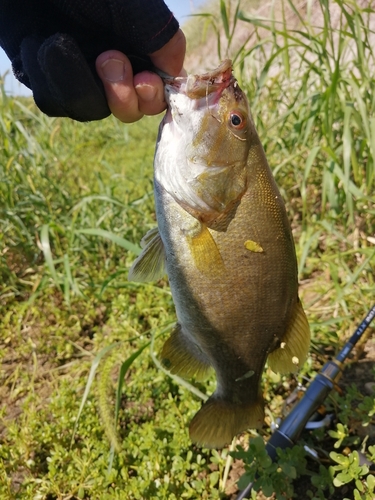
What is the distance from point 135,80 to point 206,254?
0.60 meters

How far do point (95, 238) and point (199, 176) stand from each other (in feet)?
6.93

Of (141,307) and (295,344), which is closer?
(295,344)

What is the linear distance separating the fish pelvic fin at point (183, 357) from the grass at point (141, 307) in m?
0.34

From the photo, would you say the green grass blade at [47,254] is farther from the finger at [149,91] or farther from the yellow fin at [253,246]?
the yellow fin at [253,246]

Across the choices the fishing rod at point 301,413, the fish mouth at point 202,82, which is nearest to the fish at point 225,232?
the fish mouth at point 202,82

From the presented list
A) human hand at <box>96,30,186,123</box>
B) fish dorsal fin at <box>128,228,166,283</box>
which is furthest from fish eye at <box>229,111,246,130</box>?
fish dorsal fin at <box>128,228,166,283</box>

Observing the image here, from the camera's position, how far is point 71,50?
1.25 metres

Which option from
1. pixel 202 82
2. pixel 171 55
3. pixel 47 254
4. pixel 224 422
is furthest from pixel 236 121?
pixel 47 254

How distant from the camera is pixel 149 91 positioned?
1401 mm

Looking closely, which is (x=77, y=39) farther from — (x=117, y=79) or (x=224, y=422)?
(x=224, y=422)

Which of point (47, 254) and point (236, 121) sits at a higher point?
point (236, 121)

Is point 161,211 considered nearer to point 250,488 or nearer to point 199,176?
point 199,176

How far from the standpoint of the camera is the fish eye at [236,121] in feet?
4.82

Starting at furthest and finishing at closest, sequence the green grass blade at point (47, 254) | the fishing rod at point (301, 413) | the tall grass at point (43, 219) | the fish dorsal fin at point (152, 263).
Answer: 1. the tall grass at point (43, 219)
2. the green grass blade at point (47, 254)
3. the fishing rod at point (301, 413)
4. the fish dorsal fin at point (152, 263)
